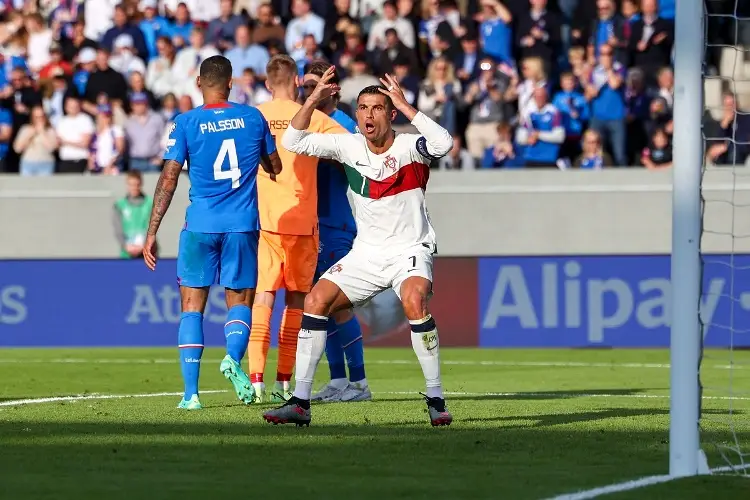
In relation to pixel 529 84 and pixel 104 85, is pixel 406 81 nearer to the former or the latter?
pixel 529 84

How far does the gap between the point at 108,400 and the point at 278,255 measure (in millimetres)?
1617

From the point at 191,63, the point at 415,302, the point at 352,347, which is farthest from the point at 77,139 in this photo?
the point at 415,302

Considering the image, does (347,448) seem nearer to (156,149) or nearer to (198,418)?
(198,418)

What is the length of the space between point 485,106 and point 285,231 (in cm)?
1037

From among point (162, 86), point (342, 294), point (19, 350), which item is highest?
point (162, 86)

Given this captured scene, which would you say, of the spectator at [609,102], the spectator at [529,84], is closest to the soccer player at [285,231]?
the spectator at [529,84]

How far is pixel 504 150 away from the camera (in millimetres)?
21094

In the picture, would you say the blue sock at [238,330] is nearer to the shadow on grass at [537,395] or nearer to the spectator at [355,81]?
the shadow on grass at [537,395]

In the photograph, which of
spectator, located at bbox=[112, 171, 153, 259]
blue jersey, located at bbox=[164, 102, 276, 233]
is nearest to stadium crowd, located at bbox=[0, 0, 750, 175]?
spectator, located at bbox=[112, 171, 153, 259]

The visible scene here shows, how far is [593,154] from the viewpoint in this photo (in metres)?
20.9

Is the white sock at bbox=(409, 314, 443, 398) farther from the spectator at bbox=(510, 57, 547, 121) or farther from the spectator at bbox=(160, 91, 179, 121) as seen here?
the spectator at bbox=(160, 91, 179, 121)

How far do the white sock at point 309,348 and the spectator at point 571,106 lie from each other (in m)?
12.0

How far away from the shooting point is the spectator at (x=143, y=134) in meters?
21.7

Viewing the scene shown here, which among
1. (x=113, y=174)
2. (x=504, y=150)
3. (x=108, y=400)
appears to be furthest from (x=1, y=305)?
(x=108, y=400)
